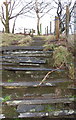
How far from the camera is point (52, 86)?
2820 millimetres

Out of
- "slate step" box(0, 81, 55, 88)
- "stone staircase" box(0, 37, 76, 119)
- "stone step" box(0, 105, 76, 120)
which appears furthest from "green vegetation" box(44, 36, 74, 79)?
"stone step" box(0, 105, 76, 120)

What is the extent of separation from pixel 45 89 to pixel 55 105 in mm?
457

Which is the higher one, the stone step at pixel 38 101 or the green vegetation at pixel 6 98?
the green vegetation at pixel 6 98

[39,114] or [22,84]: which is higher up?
[22,84]

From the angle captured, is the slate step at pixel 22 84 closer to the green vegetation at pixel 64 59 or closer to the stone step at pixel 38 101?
the stone step at pixel 38 101

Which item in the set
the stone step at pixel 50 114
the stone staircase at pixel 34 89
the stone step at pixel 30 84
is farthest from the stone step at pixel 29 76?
the stone step at pixel 50 114

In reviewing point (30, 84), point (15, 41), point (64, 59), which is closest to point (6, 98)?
point (30, 84)

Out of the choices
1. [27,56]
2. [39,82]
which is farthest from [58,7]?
[39,82]

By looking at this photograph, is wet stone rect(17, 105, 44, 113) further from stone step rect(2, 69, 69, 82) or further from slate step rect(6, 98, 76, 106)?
stone step rect(2, 69, 69, 82)

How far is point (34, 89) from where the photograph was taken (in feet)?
9.11

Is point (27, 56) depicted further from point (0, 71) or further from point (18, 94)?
point (18, 94)

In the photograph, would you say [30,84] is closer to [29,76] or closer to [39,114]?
[29,76]

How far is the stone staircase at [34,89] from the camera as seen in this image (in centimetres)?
228

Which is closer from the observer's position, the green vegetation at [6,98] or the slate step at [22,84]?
the green vegetation at [6,98]
